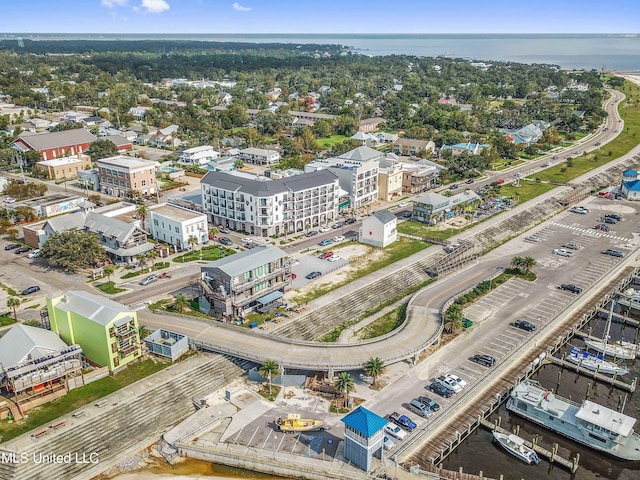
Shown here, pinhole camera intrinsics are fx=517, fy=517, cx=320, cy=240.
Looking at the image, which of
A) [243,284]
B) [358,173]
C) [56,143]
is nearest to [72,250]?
[243,284]

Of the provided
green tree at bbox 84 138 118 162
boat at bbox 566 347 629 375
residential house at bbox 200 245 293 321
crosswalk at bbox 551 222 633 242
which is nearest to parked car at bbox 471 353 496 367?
boat at bbox 566 347 629 375

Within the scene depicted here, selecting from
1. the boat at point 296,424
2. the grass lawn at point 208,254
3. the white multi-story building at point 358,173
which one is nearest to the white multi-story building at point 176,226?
the grass lawn at point 208,254

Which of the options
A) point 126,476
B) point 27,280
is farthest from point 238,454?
point 27,280

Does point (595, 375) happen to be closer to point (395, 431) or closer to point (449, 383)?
point (449, 383)

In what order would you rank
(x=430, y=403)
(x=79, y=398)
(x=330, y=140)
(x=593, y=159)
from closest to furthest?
(x=79, y=398) → (x=430, y=403) → (x=593, y=159) → (x=330, y=140)

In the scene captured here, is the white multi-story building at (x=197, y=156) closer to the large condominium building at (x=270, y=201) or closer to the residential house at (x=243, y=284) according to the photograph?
the large condominium building at (x=270, y=201)

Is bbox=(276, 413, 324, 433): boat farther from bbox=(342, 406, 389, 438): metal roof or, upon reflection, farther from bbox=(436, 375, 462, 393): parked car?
bbox=(436, 375, 462, 393): parked car

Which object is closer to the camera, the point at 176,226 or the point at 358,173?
the point at 176,226
